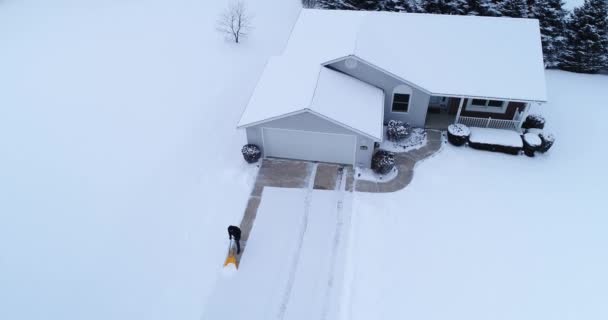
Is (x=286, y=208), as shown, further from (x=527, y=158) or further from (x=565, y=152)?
(x=565, y=152)

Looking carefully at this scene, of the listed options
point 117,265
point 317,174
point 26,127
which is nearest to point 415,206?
point 317,174

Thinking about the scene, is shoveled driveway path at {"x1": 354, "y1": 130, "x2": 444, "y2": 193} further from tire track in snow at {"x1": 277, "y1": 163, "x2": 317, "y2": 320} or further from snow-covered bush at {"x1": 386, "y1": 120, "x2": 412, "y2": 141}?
tire track in snow at {"x1": 277, "y1": 163, "x2": 317, "y2": 320}

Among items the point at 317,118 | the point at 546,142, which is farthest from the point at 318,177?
the point at 546,142

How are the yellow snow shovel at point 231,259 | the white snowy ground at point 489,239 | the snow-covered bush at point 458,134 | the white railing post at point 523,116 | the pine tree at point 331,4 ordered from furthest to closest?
the pine tree at point 331,4 < the snow-covered bush at point 458,134 < the white railing post at point 523,116 < the yellow snow shovel at point 231,259 < the white snowy ground at point 489,239

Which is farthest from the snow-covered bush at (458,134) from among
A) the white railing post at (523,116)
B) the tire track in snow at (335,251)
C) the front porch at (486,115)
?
the tire track in snow at (335,251)

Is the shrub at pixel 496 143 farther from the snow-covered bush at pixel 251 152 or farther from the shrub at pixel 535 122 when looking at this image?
the snow-covered bush at pixel 251 152

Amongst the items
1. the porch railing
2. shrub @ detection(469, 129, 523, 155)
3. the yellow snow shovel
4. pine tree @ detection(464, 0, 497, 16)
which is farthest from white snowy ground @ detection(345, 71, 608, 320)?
pine tree @ detection(464, 0, 497, 16)

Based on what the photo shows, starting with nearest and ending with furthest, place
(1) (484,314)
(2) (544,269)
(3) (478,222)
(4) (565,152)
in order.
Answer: (1) (484,314), (2) (544,269), (3) (478,222), (4) (565,152)
